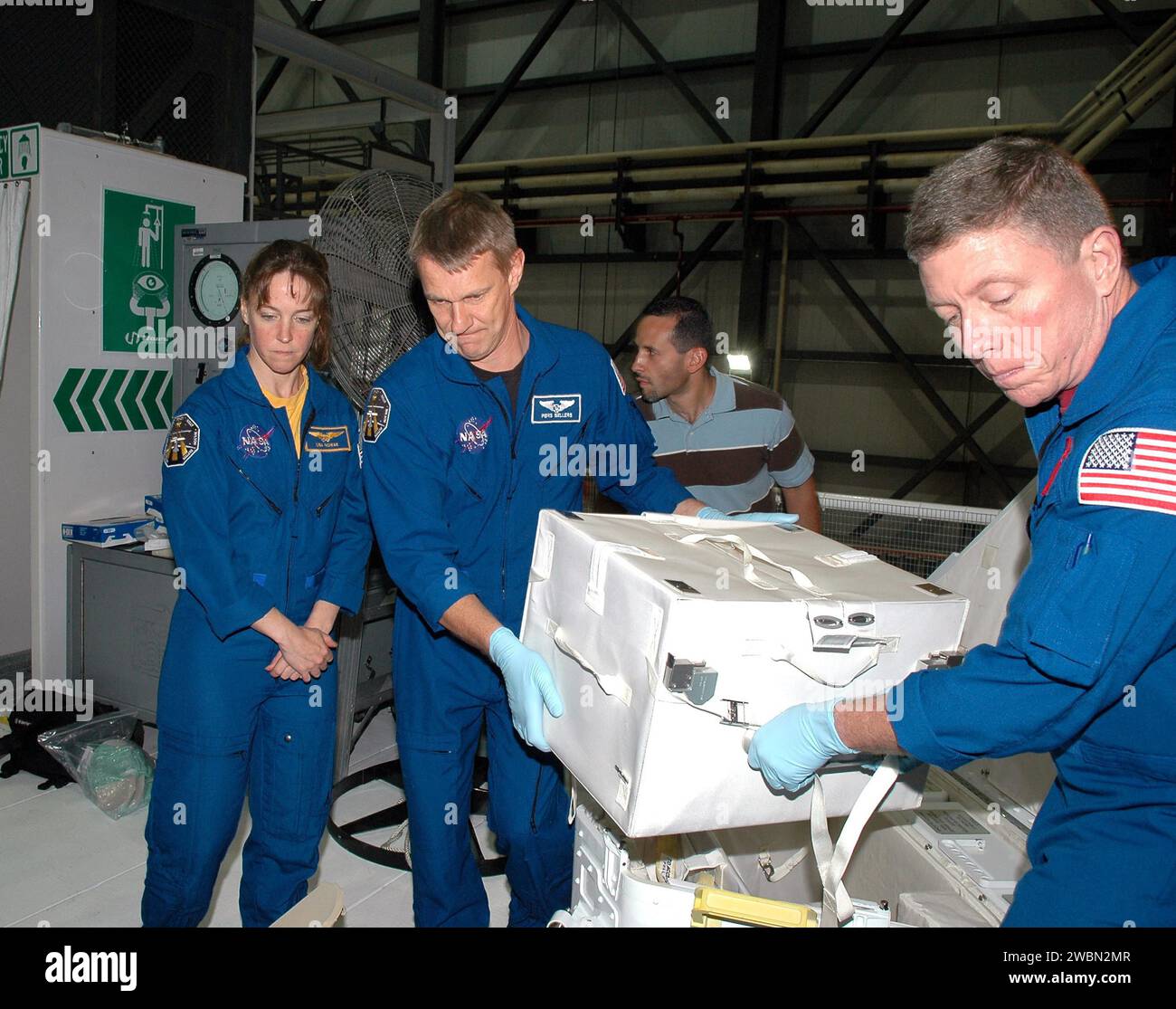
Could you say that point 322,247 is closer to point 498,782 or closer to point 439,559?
point 439,559

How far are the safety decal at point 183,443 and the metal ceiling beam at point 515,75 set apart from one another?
7442 millimetres

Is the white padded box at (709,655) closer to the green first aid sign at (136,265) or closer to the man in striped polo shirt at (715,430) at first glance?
the man in striped polo shirt at (715,430)

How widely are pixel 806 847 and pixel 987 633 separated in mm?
547

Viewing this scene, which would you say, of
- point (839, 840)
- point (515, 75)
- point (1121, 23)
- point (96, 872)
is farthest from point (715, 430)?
point (515, 75)

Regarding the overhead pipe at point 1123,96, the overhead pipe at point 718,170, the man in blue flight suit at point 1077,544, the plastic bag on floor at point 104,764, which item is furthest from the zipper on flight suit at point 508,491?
the overhead pipe at point 1123,96

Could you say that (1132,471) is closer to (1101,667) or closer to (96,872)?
(1101,667)

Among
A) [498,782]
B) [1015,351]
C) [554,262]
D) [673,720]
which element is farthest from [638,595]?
[554,262]

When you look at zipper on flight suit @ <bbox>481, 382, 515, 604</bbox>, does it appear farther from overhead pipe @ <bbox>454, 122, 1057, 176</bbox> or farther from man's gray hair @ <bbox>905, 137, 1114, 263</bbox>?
overhead pipe @ <bbox>454, 122, 1057, 176</bbox>

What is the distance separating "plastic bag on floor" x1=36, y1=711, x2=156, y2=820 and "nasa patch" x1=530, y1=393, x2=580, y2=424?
2079 mm

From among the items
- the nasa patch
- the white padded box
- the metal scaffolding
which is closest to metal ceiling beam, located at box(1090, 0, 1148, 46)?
the metal scaffolding

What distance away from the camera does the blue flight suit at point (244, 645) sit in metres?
1.94

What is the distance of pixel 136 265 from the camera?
360 cm

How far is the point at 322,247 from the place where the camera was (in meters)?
2.74

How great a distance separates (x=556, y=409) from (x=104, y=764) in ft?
7.19
